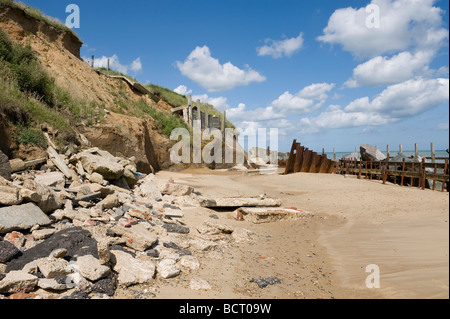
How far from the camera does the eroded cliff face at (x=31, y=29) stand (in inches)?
551

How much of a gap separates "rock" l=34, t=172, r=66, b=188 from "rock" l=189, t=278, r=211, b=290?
4.35 metres

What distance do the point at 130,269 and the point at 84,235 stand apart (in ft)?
3.83

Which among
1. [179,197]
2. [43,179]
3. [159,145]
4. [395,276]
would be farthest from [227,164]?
[395,276]

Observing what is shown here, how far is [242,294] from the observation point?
3598mm

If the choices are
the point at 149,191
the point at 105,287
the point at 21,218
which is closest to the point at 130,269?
the point at 105,287

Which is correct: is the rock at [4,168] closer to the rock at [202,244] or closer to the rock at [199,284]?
the rock at [202,244]

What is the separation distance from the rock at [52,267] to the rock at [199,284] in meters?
1.45

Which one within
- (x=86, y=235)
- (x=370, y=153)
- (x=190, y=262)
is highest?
(x=370, y=153)

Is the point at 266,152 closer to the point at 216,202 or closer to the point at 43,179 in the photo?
the point at 216,202

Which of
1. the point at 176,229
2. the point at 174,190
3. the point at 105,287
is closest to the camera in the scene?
the point at 105,287

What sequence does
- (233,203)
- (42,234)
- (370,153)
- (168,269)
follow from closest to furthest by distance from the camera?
(168,269) < (42,234) < (233,203) < (370,153)

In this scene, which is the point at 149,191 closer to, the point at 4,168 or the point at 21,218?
the point at 4,168

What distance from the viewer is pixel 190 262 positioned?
4.27 meters

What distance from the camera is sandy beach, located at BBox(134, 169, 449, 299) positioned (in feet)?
5.57
